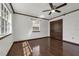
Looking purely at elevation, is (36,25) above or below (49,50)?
above

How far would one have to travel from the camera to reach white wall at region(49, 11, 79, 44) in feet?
16.2

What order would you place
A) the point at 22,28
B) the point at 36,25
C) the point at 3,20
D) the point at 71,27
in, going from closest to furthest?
the point at 3,20 → the point at 71,27 → the point at 22,28 → the point at 36,25

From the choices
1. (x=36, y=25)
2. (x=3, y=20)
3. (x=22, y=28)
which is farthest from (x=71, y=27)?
(x=3, y=20)

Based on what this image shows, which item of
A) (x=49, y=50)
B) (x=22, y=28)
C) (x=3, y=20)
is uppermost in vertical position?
(x=3, y=20)

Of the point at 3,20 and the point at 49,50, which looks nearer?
the point at 3,20

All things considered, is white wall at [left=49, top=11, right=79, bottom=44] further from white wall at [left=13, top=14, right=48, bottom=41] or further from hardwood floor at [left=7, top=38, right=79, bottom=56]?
white wall at [left=13, top=14, right=48, bottom=41]

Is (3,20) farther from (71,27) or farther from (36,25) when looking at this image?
(36,25)

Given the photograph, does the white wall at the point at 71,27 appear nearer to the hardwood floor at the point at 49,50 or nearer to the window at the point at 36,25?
the hardwood floor at the point at 49,50

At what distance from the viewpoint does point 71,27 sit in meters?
5.40

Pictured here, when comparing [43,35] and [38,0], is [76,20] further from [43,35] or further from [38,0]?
[38,0]

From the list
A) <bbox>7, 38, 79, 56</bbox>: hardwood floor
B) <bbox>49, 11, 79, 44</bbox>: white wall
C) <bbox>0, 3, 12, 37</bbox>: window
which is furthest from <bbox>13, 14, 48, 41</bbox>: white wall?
<bbox>49, 11, 79, 44</bbox>: white wall

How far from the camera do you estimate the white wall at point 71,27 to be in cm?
495

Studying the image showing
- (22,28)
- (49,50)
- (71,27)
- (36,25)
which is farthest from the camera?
(36,25)

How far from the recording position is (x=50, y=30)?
8727mm
